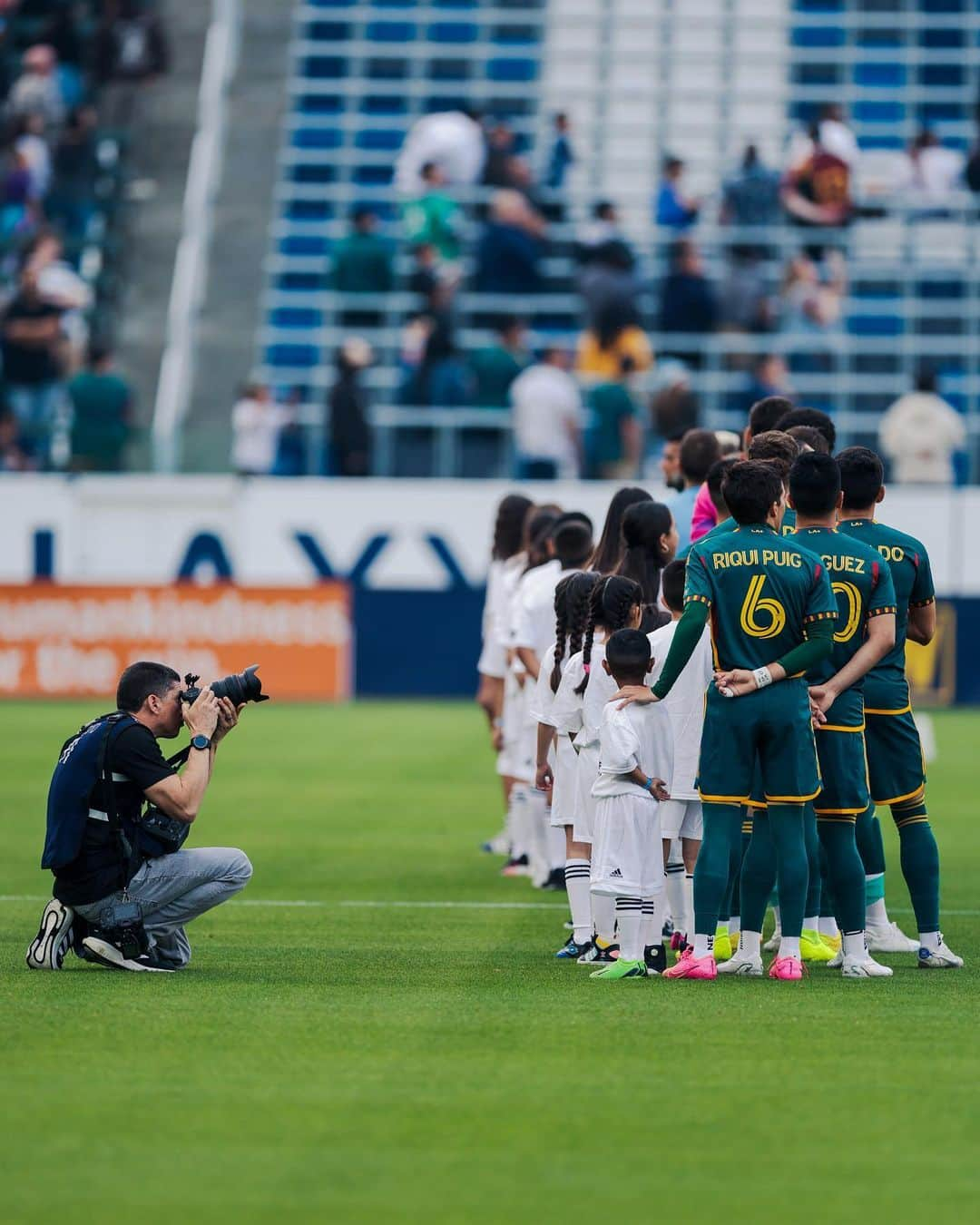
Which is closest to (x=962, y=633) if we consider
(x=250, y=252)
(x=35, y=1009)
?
(x=250, y=252)

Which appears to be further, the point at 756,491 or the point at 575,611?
the point at 575,611

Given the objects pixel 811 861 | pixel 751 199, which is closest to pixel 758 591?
pixel 811 861

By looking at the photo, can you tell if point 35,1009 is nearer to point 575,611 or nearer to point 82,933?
point 82,933

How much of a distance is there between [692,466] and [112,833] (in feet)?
11.6

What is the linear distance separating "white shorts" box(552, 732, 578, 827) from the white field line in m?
1.34

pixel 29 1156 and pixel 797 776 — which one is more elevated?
pixel 797 776

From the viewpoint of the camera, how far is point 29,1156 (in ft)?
18.6

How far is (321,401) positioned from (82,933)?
2031 centimetres

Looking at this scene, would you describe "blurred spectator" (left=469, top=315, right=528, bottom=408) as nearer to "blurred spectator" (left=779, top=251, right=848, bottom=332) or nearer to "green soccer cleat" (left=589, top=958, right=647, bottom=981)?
"blurred spectator" (left=779, top=251, right=848, bottom=332)

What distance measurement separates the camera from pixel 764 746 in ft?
27.5

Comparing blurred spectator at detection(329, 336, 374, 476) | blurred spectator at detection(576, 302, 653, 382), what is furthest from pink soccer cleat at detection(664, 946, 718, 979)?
blurred spectator at detection(576, 302, 653, 382)

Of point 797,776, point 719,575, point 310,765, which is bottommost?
point 310,765

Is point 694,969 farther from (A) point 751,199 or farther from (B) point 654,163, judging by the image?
(B) point 654,163

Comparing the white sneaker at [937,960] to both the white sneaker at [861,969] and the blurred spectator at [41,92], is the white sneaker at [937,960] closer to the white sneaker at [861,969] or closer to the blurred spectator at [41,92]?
the white sneaker at [861,969]
